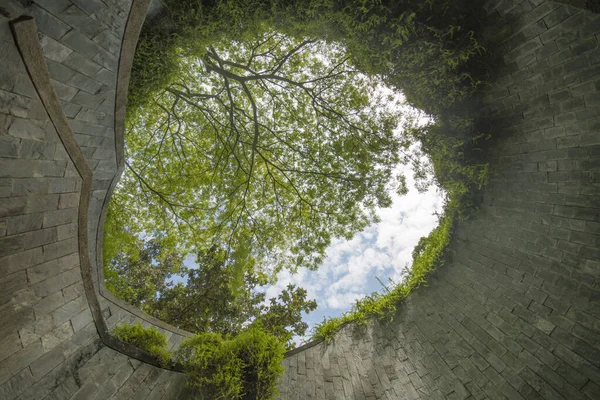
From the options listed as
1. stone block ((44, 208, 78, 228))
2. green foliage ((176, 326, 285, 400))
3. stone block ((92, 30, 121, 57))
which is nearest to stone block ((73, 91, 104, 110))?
stone block ((92, 30, 121, 57))

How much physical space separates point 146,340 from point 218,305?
17.5 feet

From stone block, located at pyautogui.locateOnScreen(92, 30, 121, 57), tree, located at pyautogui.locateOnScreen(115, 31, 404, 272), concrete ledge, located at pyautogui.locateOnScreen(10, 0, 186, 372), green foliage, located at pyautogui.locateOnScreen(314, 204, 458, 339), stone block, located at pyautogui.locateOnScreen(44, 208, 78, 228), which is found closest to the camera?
concrete ledge, located at pyautogui.locateOnScreen(10, 0, 186, 372)

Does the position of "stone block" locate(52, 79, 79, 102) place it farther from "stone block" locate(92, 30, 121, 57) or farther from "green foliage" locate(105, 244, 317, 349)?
"green foliage" locate(105, 244, 317, 349)

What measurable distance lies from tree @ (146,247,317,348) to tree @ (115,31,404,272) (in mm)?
1458

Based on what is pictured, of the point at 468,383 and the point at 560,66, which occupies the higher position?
the point at 560,66

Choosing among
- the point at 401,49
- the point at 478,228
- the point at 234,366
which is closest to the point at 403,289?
the point at 478,228

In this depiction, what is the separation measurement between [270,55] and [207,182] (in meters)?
4.30

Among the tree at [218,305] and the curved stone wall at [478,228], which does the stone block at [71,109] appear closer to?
the curved stone wall at [478,228]

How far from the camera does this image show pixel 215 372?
3.78 m

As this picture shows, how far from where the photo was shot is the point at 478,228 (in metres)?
4.61

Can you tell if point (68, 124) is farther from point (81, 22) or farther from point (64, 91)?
point (81, 22)

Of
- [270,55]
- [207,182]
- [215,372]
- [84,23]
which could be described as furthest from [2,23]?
[207,182]

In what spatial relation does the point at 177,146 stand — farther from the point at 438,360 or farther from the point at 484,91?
the point at 438,360

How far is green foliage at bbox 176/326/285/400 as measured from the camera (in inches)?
144
